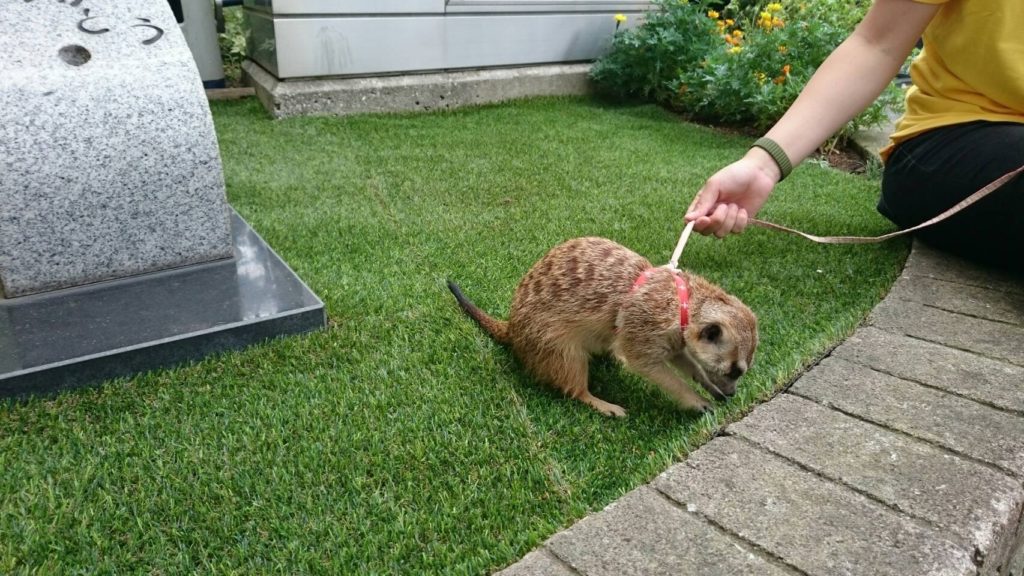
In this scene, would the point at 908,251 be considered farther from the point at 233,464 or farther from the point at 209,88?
the point at 209,88

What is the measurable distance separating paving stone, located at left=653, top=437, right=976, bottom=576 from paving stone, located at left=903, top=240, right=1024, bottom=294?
65.5 inches

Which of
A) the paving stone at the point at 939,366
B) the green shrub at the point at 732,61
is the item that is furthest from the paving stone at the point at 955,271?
the green shrub at the point at 732,61

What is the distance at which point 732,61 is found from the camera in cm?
655

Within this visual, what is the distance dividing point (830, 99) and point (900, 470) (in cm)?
143

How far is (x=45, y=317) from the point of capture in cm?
263

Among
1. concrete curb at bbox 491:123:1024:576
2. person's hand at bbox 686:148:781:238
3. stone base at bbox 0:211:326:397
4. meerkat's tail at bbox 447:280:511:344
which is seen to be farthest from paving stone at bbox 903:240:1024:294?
stone base at bbox 0:211:326:397

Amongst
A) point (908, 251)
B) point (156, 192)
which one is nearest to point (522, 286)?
point (156, 192)

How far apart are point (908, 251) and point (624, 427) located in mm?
2085

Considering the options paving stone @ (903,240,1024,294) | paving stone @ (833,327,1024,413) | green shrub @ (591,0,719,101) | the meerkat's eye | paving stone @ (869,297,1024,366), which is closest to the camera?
paving stone @ (833,327,1024,413)

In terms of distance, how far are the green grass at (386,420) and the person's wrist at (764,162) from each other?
0.64 meters

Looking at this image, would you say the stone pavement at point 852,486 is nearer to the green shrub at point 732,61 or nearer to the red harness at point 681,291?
the red harness at point 681,291

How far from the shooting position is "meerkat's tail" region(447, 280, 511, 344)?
102 inches

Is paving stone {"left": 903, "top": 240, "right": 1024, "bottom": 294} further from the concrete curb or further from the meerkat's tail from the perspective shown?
the meerkat's tail

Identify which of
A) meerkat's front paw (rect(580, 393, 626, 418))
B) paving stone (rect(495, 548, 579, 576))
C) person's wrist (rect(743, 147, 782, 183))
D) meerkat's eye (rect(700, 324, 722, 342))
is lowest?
meerkat's front paw (rect(580, 393, 626, 418))
